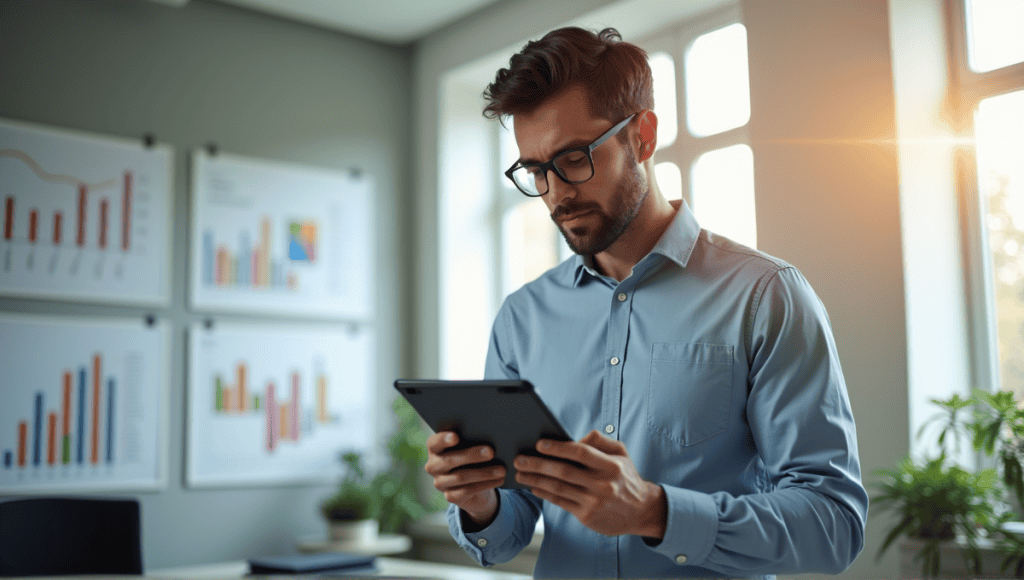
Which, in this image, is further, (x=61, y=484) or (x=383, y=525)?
(x=383, y=525)

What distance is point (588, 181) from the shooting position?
1404mm

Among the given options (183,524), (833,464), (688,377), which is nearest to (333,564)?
(183,524)

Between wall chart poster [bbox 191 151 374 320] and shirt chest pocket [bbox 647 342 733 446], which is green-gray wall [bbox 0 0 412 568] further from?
shirt chest pocket [bbox 647 342 733 446]

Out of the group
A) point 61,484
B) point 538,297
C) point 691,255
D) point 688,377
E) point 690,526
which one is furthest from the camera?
point 61,484

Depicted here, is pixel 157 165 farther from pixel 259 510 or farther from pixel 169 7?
pixel 259 510

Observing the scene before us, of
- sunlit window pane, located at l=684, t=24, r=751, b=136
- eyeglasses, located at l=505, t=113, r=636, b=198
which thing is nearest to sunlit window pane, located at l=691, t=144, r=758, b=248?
sunlit window pane, located at l=684, t=24, r=751, b=136

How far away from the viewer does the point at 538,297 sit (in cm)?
162

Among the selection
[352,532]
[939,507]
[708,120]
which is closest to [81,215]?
A: [352,532]

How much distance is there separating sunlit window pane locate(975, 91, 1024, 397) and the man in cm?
162

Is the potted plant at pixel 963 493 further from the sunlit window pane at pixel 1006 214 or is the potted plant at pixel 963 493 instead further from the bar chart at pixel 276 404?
the bar chart at pixel 276 404

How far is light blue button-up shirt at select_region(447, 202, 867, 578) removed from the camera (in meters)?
1.15

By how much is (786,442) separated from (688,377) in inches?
7.2

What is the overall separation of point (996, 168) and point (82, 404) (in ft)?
10.7

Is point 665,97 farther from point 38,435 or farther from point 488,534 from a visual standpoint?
point 38,435
